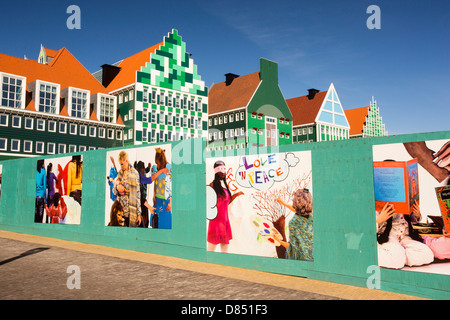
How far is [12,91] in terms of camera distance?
4466cm

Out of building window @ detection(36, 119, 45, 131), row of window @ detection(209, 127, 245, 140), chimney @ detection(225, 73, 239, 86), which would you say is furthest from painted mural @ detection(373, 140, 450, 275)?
chimney @ detection(225, 73, 239, 86)

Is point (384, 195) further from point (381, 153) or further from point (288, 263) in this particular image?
point (288, 263)

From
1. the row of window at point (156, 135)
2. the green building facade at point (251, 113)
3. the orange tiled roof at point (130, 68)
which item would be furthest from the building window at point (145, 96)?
the green building facade at point (251, 113)

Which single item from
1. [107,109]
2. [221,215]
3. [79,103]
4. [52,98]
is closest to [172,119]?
[107,109]

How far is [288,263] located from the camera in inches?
386

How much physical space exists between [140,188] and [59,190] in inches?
223

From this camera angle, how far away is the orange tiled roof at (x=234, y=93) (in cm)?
6612

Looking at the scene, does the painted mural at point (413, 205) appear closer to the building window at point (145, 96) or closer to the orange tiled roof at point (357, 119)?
the building window at point (145, 96)

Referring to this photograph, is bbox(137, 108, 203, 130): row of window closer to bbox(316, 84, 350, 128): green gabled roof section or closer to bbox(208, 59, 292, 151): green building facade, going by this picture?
bbox(208, 59, 292, 151): green building facade

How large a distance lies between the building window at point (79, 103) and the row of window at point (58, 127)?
4.89ft

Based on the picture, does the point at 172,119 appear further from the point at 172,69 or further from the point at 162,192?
the point at 162,192

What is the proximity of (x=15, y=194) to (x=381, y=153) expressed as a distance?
18585 millimetres

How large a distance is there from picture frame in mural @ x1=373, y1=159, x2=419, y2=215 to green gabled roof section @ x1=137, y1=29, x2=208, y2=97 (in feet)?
161

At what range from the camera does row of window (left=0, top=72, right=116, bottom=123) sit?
146 feet
